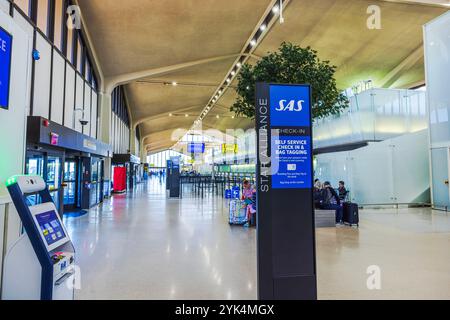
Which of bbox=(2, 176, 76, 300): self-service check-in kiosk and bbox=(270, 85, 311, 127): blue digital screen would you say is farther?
bbox=(270, 85, 311, 127): blue digital screen

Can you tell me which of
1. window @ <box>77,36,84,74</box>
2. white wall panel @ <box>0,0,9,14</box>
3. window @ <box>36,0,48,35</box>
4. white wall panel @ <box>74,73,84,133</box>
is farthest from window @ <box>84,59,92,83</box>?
white wall panel @ <box>0,0,9,14</box>

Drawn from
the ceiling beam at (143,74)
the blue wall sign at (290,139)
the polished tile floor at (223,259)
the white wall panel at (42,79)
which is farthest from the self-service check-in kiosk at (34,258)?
the ceiling beam at (143,74)

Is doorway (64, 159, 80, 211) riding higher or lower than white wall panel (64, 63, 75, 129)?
lower

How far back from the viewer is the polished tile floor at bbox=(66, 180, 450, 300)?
3.23m

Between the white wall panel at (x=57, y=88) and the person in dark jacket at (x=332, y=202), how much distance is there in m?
7.05

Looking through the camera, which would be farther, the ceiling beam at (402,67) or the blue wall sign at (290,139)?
the ceiling beam at (402,67)

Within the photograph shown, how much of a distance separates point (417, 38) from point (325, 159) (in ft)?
21.3

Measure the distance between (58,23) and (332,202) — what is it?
851 centimetres

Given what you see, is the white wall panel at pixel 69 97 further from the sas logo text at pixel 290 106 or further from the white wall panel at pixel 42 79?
the sas logo text at pixel 290 106

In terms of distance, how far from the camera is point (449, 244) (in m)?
5.35

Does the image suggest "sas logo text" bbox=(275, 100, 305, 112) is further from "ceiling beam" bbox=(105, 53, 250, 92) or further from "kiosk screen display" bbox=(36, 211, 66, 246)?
"ceiling beam" bbox=(105, 53, 250, 92)

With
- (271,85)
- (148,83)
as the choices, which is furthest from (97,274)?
(148,83)

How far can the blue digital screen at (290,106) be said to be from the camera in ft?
8.59

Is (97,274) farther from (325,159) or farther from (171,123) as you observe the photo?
(171,123)
